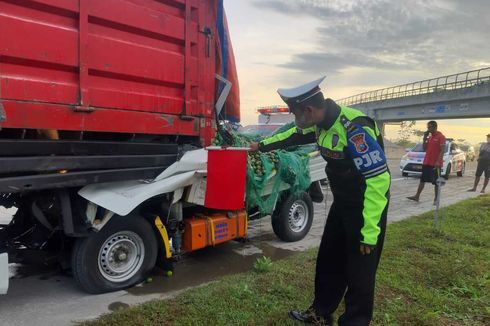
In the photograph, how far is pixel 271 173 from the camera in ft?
17.3

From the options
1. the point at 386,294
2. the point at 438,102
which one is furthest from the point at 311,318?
the point at 438,102

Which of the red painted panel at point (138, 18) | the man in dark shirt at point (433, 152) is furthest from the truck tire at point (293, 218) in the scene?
the man in dark shirt at point (433, 152)

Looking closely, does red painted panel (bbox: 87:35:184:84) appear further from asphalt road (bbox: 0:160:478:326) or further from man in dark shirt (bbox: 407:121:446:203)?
man in dark shirt (bbox: 407:121:446:203)

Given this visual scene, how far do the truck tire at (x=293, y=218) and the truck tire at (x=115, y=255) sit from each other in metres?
2.16

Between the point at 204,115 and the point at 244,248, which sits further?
the point at 244,248

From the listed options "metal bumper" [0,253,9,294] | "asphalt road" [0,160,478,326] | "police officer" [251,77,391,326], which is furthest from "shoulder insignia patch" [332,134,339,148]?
"metal bumper" [0,253,9,294]

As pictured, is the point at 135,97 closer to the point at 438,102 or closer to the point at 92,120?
the point at 92,120

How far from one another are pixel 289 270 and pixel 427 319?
58.2 inches

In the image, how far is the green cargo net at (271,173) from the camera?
5.08 metres

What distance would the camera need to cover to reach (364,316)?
2.87m

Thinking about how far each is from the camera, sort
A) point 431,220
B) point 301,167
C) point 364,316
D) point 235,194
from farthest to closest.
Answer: point 431,220 < point 301,167 < point 235,194 < point 364,316

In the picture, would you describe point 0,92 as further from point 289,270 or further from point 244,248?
point 244,248

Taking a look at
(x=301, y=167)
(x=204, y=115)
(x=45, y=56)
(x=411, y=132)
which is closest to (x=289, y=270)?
(x=301, y=167)

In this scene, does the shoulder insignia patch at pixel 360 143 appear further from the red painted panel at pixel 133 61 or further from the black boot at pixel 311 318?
the red painted panel at pixel 133 61
